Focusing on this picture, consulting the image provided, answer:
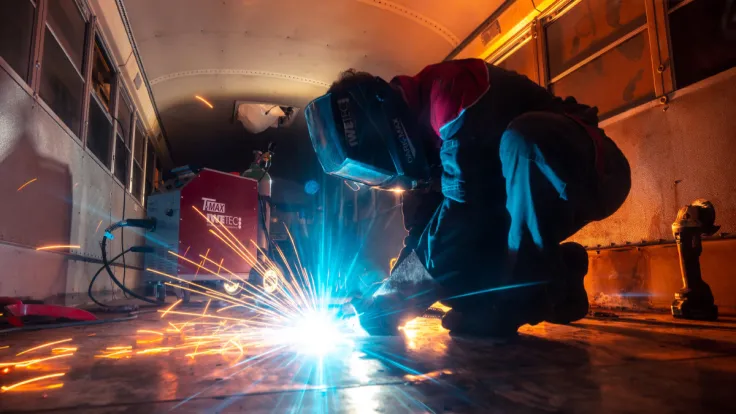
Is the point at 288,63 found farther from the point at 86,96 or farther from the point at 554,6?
the point at 554,6

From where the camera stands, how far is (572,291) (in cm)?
183

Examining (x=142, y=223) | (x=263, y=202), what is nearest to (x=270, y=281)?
(x=263, y=202)

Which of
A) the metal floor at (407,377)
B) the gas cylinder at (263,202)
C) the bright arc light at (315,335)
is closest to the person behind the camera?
the metal floor at (407,377)

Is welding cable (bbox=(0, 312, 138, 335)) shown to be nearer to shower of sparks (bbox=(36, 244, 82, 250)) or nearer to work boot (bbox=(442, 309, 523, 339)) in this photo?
shower of sparks (bbox=(36, 244, 82, 250))

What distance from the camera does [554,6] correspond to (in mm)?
3322

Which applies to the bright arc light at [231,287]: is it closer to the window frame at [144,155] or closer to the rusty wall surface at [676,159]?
the window frame at [144,155]

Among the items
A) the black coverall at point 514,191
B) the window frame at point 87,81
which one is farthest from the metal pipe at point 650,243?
the window frame at point 87,81

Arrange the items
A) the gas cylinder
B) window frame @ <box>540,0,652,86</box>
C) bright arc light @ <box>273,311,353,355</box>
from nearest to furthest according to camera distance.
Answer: bright arc light @ <box>273,311,353,355</box> → window frame @ <box>540,0,652,86</box> → the gas cylinder

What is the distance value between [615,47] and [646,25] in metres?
0.26

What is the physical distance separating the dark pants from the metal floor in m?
0.27

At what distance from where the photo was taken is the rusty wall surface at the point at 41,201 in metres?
2.23

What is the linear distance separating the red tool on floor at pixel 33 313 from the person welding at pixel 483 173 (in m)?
1.55

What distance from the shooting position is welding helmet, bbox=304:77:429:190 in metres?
1.78

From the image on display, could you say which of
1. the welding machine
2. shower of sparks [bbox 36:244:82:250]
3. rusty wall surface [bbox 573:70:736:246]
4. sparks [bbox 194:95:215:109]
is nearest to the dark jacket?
rusty wall surface [bbox 573:70:736:246]
